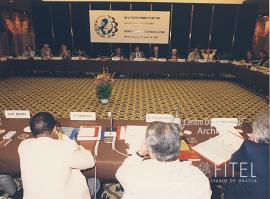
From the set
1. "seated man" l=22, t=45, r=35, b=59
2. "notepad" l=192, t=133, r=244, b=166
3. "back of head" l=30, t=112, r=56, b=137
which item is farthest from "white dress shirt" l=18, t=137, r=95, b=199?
"seated man" l=22, t=45, r=35, b=59

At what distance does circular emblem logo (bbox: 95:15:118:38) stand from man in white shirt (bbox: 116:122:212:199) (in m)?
10.6

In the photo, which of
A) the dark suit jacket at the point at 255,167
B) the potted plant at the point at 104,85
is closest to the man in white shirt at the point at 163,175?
the dark suit jacket at the point at 255,167

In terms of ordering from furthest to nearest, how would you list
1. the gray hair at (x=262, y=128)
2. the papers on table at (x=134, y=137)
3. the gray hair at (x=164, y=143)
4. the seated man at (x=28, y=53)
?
the seated man at (x=28, y=53), the papers on table at (x=134, y=137), the gray hair at (x=262, y=128), the gray hair at (x=164, y=143)

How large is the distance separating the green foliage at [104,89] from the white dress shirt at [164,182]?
403 centimetres

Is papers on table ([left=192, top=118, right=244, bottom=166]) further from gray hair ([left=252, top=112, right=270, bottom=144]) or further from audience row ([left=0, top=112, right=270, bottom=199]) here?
gray hair ([left=252, top=112, right=270, bottom=144])

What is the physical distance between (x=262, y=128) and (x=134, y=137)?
1174 millimetres

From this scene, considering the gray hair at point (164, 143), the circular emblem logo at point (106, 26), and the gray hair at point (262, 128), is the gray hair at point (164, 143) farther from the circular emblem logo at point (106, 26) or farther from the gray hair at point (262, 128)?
the circular emblem logo at point (106, 26)

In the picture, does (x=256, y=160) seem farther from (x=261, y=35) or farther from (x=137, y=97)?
(x=261, y=35)

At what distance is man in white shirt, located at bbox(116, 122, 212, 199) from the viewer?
4.05 ft

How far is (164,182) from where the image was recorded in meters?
1.24

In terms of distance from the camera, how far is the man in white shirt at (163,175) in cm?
123

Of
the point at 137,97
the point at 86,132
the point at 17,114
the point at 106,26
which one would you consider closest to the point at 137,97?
the point at 137,97

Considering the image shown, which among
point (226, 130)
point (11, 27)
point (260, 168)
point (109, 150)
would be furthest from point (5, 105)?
point (11, 27)

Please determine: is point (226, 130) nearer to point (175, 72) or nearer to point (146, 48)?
point (175, 72)
